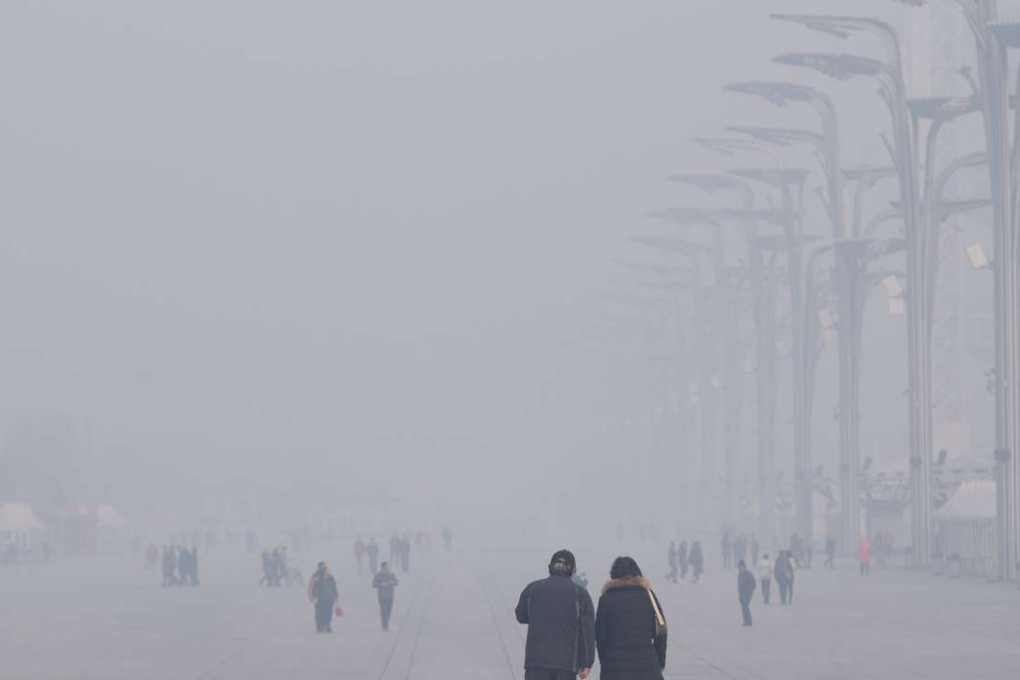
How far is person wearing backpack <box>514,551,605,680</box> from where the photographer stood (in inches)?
820

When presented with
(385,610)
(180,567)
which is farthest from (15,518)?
(385,610)

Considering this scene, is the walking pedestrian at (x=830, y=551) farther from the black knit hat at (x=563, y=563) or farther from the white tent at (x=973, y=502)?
the black knit hat at (x=563, y=563)

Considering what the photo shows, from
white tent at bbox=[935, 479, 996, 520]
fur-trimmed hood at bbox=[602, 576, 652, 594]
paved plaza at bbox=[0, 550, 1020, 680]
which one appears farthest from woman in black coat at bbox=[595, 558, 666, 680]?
white tent at bbox=[935, 479, 996, 520]

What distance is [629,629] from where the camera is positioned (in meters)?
19.9

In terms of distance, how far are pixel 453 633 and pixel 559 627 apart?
97.6ft

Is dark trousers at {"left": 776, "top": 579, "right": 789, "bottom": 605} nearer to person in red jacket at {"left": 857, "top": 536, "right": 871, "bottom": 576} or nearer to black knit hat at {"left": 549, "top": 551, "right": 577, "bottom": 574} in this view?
person in red jacket at {"left": 857, "top": 536, "right": 871, "bottom": 576}

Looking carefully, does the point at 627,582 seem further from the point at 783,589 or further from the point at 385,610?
the point at 783,589

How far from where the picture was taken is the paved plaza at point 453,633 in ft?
126

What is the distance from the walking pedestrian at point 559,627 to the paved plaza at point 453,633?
1497 cm

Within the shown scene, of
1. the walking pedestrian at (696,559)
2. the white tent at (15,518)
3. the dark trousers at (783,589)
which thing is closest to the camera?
the dark trousers at (783,589)

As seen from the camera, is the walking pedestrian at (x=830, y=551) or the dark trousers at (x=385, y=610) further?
the walking pedestrian at (x=830, y=551)

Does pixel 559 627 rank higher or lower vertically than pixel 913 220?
lower

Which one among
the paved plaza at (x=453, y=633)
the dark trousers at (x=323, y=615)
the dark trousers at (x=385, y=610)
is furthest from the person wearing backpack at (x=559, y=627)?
the dark trousers at (x=385, y=610)

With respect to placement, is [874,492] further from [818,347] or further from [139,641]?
[139,641]
